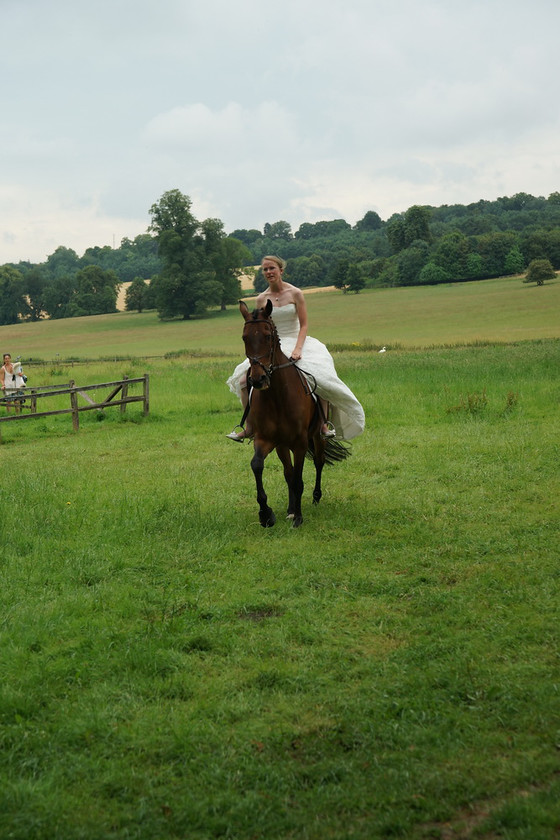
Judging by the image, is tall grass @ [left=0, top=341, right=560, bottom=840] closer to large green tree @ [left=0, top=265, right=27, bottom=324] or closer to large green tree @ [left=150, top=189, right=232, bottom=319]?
large green tree @ [left=150, top=189, right=232, bottom=319]

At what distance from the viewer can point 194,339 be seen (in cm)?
6869

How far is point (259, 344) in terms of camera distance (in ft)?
27.2

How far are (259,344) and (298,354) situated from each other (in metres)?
1.20

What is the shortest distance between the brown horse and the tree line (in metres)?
78.5

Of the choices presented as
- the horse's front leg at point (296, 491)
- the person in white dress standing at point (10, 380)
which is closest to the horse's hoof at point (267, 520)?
the horse's front leg at point (296, 491)

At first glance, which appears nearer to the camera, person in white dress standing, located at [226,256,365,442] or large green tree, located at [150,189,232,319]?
person in white dress standing, located at [226,256,365,442]

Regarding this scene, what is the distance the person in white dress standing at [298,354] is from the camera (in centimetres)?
938

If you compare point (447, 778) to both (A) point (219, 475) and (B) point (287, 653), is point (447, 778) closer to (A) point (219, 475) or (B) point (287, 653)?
(B) point (287, 653)

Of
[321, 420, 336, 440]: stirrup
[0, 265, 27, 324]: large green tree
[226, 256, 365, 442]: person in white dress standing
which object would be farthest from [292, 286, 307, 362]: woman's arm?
[0, 265, 27, 324]: large green tree

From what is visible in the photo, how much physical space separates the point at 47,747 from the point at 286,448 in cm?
553

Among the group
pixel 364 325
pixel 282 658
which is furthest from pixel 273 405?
pixel 364 325

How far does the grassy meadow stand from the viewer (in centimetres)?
367

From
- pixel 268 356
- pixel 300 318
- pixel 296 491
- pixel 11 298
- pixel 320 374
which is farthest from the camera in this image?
pixel 11 298

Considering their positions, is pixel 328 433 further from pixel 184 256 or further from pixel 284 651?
pixel 184 256
